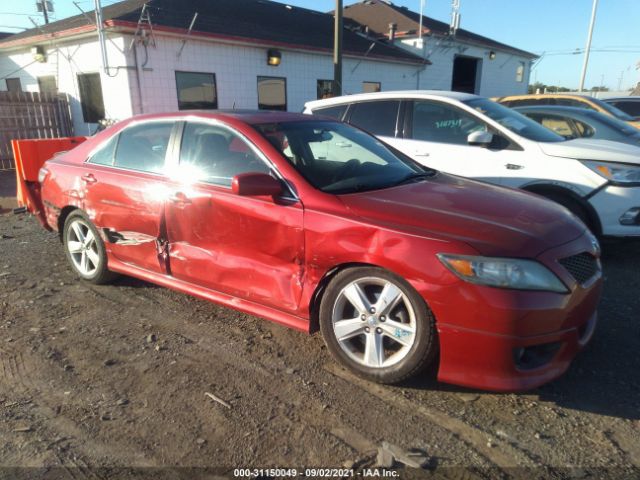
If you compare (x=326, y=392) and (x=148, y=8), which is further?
(x=148, y=8)

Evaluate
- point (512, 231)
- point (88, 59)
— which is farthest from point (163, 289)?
point (88, 59)

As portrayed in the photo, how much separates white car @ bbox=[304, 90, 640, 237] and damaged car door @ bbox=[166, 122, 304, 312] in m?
0.95

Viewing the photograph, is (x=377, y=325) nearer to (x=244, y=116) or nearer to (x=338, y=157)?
(x=338, y=157)

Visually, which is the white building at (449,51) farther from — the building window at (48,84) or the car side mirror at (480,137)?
the car side mirror at (480,137)

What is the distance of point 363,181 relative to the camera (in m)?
3.23

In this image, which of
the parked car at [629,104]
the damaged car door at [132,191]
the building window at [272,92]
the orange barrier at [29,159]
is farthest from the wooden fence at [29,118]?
the parked car at [629,104]

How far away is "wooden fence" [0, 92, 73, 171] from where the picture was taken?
11.8m

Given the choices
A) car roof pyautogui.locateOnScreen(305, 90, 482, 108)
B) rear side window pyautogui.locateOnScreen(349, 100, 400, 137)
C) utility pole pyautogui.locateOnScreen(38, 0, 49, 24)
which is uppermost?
utility pole pyautogui.locateOnScreen(38, 0, 49, 24)

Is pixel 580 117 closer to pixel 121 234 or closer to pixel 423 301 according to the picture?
pixel 423 301

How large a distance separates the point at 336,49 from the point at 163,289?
888 cm

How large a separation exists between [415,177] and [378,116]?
2.68 metres

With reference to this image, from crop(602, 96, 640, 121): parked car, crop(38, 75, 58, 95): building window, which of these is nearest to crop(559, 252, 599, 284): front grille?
crop(602, 96, 640, 121): parked car

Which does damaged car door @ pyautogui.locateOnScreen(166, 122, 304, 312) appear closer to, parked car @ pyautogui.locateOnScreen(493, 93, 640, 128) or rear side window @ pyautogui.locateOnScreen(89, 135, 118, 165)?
rear side window @ pyautogui.locateOnScreen(89, 135, 118, 165)

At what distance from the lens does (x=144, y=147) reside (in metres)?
3.90
